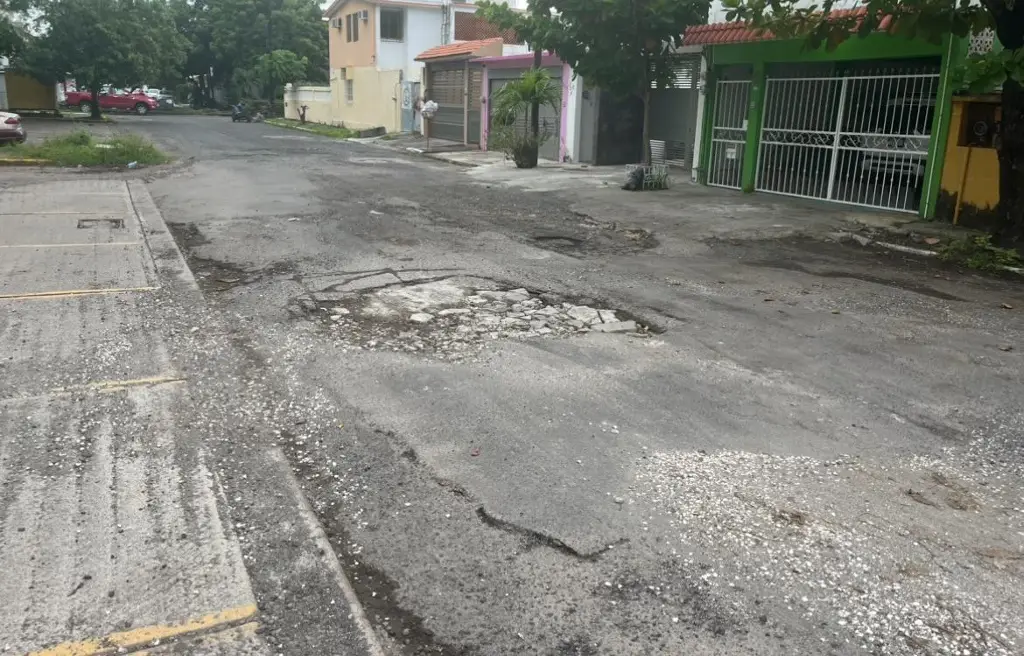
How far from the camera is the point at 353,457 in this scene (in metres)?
4.27

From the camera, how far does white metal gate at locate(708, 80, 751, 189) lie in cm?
1551

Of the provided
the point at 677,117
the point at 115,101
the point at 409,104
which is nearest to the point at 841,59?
the point at 677,117

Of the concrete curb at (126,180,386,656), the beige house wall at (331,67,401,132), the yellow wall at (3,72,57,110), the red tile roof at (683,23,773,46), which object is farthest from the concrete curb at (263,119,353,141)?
the concrete curb at (126,180,386,656)

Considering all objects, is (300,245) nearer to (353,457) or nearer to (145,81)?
(353,457)

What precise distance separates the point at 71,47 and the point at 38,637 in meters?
43.7

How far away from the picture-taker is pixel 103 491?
383cm

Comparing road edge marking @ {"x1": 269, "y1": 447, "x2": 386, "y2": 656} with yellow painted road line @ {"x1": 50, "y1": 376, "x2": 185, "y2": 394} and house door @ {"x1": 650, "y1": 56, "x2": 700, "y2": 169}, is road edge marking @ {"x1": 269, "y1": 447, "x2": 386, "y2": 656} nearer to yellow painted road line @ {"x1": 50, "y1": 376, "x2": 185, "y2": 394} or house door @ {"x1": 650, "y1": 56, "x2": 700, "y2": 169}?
yellow painted road line @ {"x1": 50, "y1": 376, "x2": 185, "y2": 394}

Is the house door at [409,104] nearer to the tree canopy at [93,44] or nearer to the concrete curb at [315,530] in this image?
the tree canopy at [93,44]

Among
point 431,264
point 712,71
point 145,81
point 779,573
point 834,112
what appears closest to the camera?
point 779,573

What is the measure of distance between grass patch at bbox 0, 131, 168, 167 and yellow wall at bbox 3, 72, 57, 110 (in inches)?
1065

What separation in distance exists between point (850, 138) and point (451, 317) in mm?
9245

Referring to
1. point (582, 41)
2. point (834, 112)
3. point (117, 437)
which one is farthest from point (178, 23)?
point (117, 437)

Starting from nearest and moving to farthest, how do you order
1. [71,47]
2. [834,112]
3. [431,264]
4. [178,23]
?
[431,264] < [834,112] < [71,47] < [178,23]

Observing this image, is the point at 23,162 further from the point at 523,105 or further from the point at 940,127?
the point at 940,127
